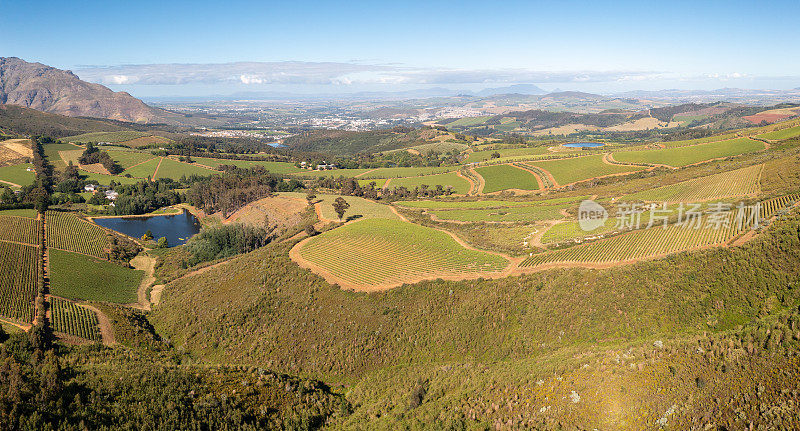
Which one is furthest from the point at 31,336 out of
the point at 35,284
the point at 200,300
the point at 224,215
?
the point at 224,215

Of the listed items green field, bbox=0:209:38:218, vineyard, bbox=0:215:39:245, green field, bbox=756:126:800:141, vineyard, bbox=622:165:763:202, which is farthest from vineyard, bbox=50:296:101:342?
green field, bbox=756:126:800:141

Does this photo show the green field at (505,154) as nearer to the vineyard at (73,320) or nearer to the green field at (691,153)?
the green field at (691,153)

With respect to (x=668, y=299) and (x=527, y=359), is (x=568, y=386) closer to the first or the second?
(x=527, y=359)

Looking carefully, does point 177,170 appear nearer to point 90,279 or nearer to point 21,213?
point 21,213

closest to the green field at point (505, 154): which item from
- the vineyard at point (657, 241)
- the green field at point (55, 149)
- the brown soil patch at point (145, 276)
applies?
the vineyard at point (657, 241)

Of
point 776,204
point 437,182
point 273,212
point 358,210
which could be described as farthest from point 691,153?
point 273,212

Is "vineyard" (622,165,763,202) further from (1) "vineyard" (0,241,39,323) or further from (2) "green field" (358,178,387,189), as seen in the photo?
(1) "vineyard" (0,241,39,323)
